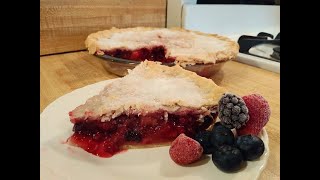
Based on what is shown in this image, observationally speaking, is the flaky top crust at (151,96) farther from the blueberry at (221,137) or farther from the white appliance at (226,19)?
the white appliance at (226,19)

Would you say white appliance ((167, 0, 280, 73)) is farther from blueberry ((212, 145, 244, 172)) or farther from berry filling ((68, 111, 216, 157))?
blueberry ((212, 145, 244, 172))

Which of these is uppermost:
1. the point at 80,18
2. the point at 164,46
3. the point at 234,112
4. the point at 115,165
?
the point at 80,18

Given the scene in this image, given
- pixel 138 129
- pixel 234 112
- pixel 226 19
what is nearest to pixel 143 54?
pixel 138 129

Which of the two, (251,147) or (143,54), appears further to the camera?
(143,54)

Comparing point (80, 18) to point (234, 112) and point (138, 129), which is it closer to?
point (138, 129)

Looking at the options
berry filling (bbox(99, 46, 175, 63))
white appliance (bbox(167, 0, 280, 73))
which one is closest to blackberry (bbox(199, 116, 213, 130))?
berry filling (bbox(99, 46, 175, 63))

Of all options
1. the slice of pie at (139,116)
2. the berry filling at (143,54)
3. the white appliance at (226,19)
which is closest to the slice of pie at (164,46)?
the berry filling at (143,54)

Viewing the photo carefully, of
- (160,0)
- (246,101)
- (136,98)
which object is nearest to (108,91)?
(136,98)

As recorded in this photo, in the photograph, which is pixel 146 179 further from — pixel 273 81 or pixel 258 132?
pixel 273 81
